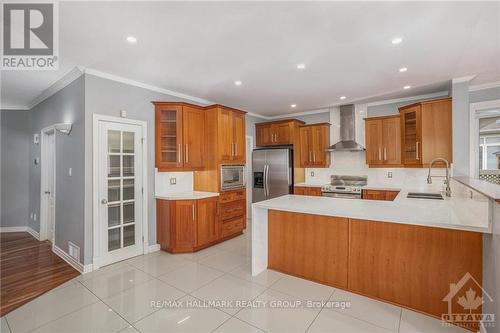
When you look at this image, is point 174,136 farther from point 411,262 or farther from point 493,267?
point 493,267

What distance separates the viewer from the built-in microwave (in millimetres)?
4184

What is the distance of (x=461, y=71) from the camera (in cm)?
321

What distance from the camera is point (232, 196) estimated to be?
4.36 metres

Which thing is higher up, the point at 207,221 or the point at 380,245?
the point at 380,245

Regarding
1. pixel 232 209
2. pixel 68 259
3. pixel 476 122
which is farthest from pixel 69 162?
pixel 476 122

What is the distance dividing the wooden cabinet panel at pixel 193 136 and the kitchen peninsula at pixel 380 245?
5.47ft

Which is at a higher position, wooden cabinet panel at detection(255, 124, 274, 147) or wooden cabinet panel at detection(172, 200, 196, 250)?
wooden cabinet panel at detection(255, 124, 274, 147)

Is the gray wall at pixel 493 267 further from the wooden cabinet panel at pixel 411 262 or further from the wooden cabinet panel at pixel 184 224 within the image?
the wooden cabinet panel at pixel 184 224

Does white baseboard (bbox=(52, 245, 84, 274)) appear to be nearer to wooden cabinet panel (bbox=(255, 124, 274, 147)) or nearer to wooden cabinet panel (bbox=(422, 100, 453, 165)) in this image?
wooden cabinet panel (bbox=(255, 124, 274, 147))

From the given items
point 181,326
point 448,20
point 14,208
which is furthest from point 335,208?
point 14,208

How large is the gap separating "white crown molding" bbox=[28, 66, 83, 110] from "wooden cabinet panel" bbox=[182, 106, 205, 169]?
4.81ft

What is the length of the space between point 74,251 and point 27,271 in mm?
603

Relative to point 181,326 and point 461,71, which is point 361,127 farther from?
point 181,326

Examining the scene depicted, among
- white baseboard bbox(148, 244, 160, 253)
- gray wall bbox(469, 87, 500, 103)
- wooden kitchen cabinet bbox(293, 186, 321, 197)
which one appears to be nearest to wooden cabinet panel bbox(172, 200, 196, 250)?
white baseboard bbox(148, 244, 160, 253)
